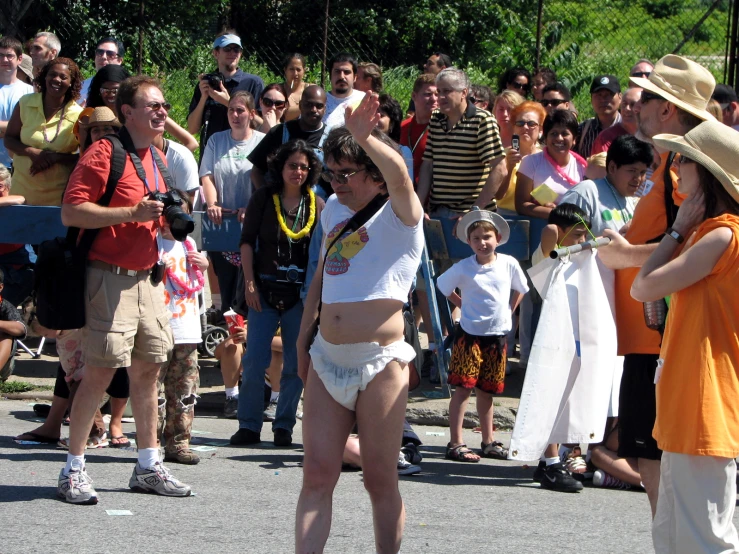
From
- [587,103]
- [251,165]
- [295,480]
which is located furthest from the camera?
[587,103]

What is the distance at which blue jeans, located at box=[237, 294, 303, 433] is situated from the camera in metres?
7.14

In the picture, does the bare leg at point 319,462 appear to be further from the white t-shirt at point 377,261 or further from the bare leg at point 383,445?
the white t-shirt at point 377,261

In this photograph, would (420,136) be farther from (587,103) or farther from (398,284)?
(587,103)

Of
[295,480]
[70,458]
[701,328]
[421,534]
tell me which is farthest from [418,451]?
[701,328]

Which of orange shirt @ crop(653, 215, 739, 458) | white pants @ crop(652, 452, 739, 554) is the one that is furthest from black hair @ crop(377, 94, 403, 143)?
white pants @ crop(652, 452, 739, 554)

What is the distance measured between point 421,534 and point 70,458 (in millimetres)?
1820

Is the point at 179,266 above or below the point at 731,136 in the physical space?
below

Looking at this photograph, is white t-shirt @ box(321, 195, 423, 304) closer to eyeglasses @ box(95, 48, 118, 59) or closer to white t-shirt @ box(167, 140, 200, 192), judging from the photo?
white t-shirt @ box(167, 140, 200, 192)

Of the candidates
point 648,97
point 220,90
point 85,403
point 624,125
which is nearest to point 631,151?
point 648,97

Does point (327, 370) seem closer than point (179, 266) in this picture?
Yes

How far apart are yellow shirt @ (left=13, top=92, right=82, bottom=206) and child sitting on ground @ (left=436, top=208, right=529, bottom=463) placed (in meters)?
3.33

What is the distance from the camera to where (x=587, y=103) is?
1791cm

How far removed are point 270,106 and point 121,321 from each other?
457cm

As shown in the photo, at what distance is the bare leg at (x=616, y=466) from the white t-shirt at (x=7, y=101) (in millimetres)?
6242
